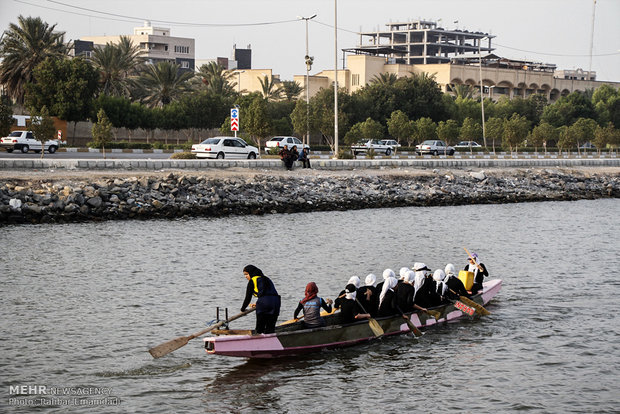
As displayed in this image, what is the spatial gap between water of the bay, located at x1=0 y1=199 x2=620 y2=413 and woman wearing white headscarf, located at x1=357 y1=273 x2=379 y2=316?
2.56 feet

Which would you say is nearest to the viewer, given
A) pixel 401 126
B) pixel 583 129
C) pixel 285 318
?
pixel 285 318

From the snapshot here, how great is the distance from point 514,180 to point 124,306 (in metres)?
39.1

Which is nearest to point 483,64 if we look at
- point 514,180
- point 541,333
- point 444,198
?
point 514,180

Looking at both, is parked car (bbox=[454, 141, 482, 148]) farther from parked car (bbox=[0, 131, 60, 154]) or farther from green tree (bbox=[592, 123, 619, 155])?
parked car (bbox=[0, 131, 60, 154])

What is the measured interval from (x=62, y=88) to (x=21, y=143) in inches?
451

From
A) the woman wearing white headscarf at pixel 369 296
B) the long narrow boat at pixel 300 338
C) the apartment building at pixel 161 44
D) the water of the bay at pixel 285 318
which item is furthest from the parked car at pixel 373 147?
the apartment building at pixel 161 44

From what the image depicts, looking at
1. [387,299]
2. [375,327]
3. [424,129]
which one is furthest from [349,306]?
[424,129]

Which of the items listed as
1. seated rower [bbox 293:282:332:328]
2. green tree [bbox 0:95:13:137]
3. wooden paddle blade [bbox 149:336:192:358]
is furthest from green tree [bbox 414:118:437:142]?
wooden paddle blade [bbox 149:336:192:358]

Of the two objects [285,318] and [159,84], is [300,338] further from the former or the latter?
[159,84]

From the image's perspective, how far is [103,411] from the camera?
38.0ft

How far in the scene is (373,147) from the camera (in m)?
67.1

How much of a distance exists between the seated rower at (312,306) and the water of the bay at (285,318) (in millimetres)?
731

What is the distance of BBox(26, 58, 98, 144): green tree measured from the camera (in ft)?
191

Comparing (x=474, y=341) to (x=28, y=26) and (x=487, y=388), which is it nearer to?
(x=487, y=388)
